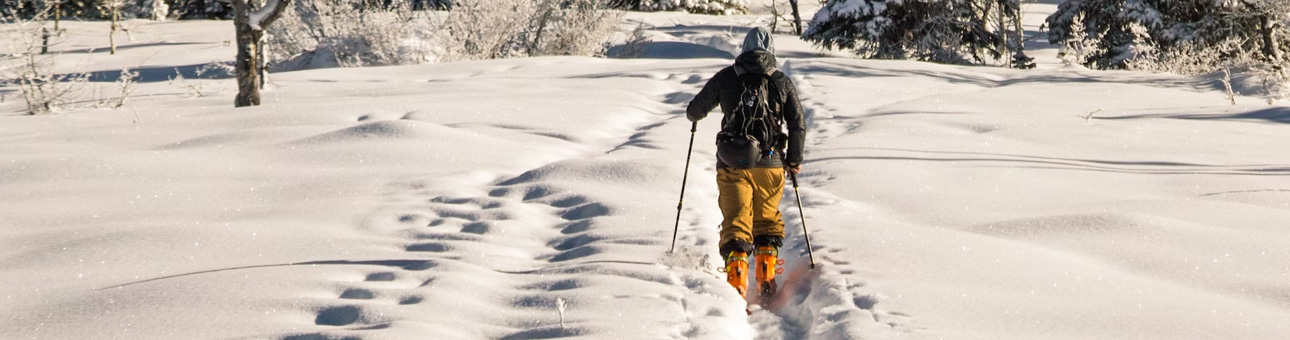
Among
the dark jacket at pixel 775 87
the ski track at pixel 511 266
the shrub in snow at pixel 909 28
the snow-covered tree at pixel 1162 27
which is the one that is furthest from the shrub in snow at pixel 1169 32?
the dark jacket at pixel 775 87

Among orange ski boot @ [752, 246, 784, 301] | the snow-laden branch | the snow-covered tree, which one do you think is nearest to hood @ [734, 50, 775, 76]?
orange ski boot @ [752, 246, 784, 301]

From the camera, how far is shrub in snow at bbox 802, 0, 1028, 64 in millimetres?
24219

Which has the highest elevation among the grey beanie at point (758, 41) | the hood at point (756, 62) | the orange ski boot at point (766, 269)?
the grey beanie at point (758, 41)

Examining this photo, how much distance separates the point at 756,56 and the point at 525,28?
16.7m

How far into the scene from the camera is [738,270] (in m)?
5.30

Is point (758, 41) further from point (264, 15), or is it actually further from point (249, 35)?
point (249, 35)

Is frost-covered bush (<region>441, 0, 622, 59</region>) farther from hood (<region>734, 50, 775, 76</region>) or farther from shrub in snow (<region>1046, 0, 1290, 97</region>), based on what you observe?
hood (<region>734, 50, 775, 76</region>)

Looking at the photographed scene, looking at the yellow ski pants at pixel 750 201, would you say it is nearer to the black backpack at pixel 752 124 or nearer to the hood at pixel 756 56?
the black backpack at pixel 752 124

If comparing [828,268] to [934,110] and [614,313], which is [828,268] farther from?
[934,110]

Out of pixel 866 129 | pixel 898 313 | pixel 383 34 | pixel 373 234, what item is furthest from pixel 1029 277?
pixel 383 34

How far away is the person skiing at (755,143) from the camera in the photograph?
548 centimetres

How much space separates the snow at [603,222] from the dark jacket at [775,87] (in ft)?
2.00

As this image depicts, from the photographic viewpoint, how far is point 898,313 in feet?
15.4

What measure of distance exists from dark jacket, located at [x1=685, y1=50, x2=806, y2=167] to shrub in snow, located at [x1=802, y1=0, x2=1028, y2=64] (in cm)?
1916
